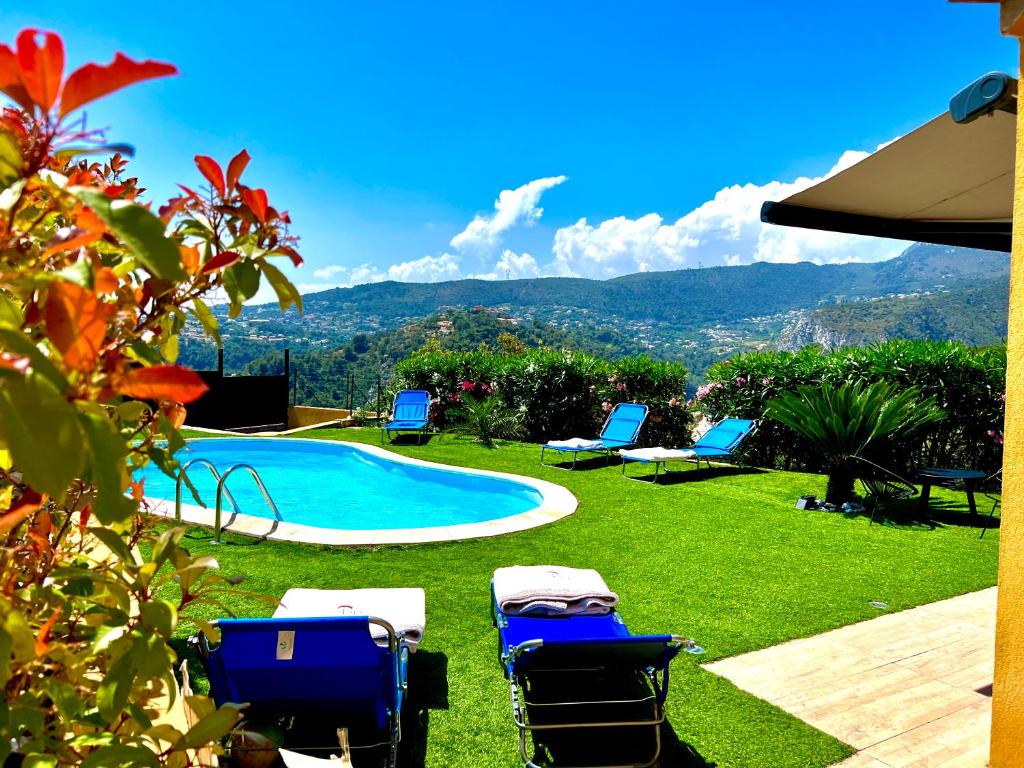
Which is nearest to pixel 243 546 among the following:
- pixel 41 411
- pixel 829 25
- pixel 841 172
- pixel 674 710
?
pixel 674 710

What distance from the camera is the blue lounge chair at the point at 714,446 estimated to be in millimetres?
10148

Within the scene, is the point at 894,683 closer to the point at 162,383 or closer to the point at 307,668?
the point at 307,668

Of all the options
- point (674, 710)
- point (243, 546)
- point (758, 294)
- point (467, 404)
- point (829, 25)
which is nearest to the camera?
point (674, 710)

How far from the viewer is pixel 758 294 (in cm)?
14025

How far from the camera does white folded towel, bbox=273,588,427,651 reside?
148 inches

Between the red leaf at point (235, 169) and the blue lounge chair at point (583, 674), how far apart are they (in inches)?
101

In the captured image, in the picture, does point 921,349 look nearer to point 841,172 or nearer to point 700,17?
point 841,172

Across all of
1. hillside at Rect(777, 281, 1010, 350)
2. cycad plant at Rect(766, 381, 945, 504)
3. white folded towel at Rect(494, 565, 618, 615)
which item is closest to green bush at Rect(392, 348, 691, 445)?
cycad plant at Rect(766, 381, 945, 504)

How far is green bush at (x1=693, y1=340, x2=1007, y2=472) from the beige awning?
4.04 metres

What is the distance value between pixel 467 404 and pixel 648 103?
7049 cm

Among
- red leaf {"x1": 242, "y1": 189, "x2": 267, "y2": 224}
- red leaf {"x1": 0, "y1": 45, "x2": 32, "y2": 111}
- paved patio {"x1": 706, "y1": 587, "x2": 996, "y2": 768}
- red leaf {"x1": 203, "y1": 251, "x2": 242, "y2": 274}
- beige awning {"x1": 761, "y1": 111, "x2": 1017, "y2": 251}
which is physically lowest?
paved patio {"x1": 706, "y1": 587, "x2": 996, "y2": 768}

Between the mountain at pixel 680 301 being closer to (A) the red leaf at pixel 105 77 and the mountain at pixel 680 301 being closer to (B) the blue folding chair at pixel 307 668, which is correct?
(B) the blue folding chair at pixel 307 668

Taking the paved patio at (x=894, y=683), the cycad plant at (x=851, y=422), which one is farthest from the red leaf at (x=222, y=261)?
the cycad plant at (x=851, y=422)

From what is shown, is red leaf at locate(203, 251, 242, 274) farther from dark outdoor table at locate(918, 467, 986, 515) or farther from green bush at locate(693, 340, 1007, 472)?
green bush at locate(693, 340, 1007, 472)
